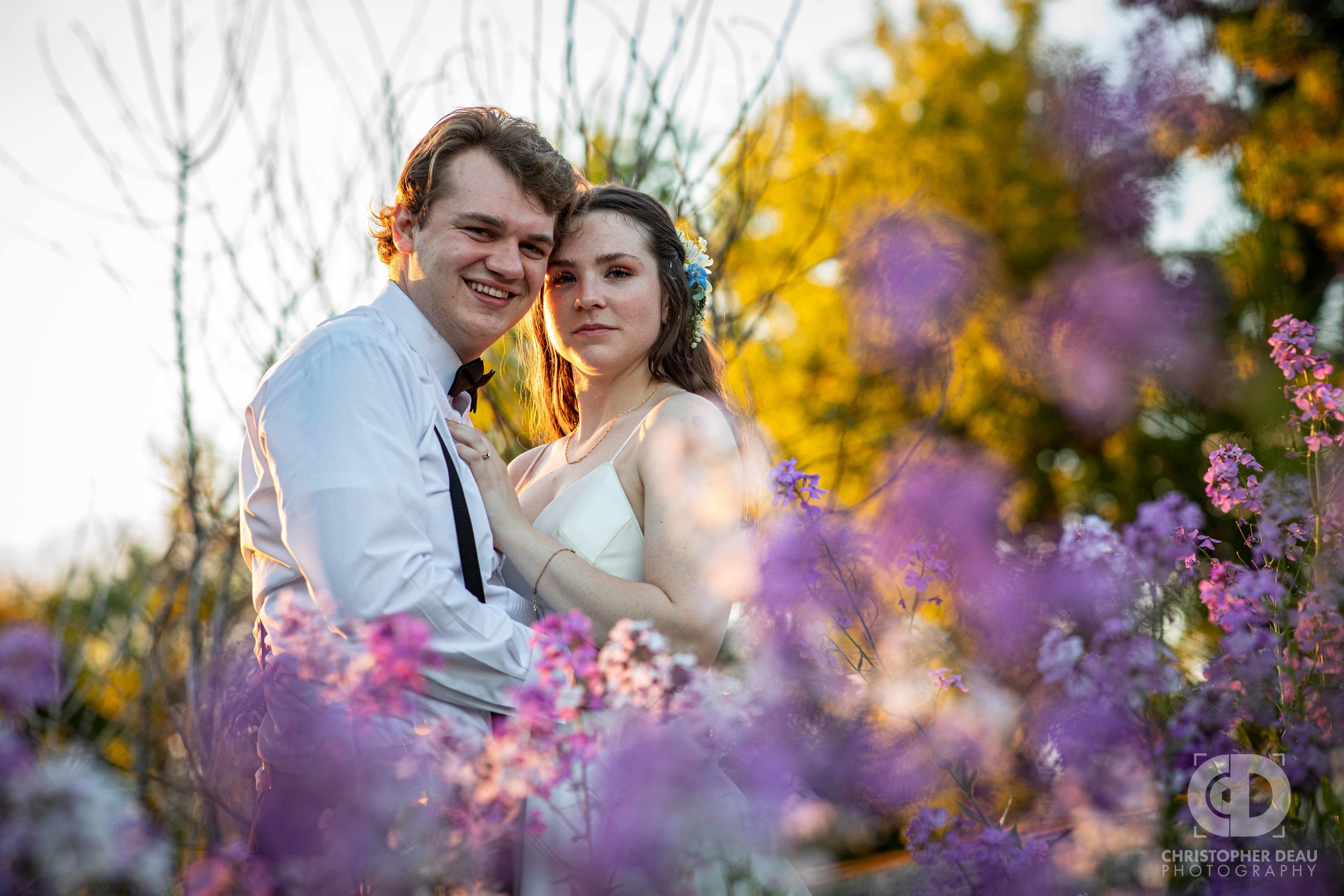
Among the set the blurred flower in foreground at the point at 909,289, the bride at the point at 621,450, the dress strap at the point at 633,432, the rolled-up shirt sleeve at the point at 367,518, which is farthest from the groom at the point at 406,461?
the blurred flower in foreground at the point at 909,289

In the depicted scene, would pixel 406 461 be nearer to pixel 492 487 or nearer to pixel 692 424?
pixel 492 487

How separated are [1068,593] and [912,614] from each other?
1.16 ft

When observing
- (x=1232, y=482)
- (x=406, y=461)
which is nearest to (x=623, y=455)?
(x=406, y=461)

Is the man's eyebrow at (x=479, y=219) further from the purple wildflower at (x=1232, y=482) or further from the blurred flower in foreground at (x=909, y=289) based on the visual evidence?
the blurred flower in foreground at (x=909, y=289)

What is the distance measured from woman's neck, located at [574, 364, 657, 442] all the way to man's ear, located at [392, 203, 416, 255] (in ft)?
2.38

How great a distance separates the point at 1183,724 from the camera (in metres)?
1.63

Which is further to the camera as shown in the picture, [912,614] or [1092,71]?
[1092,71]

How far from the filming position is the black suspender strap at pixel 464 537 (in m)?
2.28

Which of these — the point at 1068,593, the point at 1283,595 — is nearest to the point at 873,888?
the point at 1068,593

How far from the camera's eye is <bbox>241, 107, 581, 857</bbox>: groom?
1975mm

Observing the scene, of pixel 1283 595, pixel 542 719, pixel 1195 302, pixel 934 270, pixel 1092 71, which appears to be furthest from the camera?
pixel 1195 302

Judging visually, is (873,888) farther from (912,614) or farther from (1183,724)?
(1183,724)

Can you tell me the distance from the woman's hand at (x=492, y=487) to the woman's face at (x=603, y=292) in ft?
1.98

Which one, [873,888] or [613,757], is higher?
[873,888]
